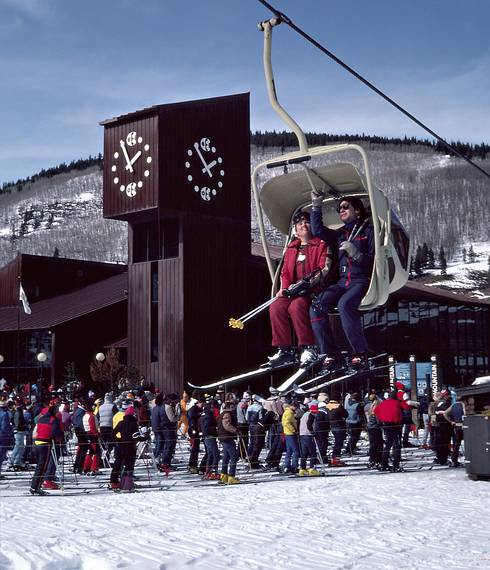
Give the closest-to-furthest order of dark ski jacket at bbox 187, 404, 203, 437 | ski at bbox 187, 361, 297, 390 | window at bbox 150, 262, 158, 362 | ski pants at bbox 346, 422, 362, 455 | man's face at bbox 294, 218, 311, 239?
1. ski at bbox 187, 361, 297, 390
2. man's face at bbox 294, 218, 311, 239
3. dark ski jacket at bbox 187, 404, 203, 437
4. ski pants at bbox 346, 422, 362, 455
5. window at bbox 150, 262, 158, 362

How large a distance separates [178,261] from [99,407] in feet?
55.3

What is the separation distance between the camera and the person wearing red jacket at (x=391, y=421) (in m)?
19.0

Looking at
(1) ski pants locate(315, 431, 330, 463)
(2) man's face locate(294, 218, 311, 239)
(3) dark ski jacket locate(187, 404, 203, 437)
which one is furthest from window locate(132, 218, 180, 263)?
(2) man's face locate(294, 218, 311, 239)

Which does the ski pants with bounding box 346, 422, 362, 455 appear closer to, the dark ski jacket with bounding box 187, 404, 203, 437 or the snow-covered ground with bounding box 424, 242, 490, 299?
the dark ski jacket with bounding box 187, 404, 203, 437

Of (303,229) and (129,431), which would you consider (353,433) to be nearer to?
(129,431)

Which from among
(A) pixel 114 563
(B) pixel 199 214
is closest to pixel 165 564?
(A) pixel 114 563

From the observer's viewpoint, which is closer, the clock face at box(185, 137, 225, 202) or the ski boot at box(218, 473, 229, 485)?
the ski boot at box(218, 473, 229, 485)

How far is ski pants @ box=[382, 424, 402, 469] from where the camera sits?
19156 millimetres

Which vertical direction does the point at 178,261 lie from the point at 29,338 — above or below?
above

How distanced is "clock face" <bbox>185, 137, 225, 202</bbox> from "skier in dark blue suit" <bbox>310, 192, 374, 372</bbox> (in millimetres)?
8973

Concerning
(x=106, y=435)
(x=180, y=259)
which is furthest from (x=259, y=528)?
(x=180, y=259)

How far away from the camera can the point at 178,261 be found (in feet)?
123

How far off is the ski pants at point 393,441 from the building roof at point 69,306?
24.7 metres

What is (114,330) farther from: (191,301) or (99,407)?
(99,407)
